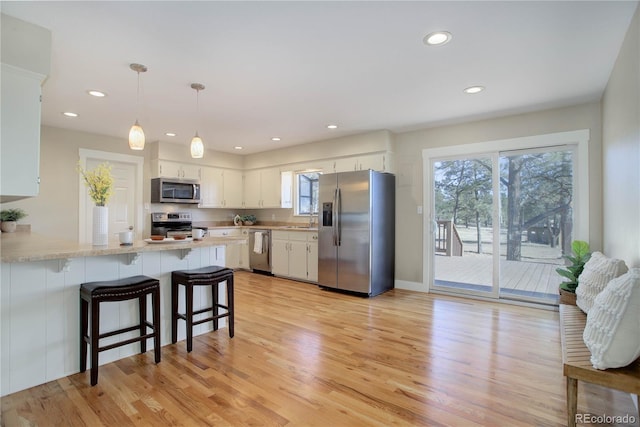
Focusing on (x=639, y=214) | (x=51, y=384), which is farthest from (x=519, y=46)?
(x=51, y=384)

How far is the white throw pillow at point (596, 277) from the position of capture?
2.12m

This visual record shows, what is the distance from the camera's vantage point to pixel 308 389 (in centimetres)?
210

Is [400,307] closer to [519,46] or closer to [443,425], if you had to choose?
[443,425]

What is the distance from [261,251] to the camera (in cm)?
593

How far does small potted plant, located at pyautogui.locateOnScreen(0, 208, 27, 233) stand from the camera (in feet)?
12.7

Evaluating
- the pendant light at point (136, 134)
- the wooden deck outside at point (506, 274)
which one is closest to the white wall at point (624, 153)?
the wooden deck outside at point (506, 274)

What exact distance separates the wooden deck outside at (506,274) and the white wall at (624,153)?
893 millimetres

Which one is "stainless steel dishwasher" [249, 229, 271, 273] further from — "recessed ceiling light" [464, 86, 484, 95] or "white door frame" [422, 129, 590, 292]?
"recessed ceiling light" [464, 86, 484, 95]

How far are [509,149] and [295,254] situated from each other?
347 centimetres

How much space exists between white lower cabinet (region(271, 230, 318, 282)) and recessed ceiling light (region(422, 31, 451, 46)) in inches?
134

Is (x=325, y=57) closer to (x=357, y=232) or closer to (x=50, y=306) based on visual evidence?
(x=357, y=232)

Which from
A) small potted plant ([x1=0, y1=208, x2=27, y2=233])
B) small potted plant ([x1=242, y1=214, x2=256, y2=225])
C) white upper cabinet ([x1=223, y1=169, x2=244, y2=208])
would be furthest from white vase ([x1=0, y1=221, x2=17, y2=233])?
small potted plant ([x1=242, y1=214, x2=256, y2=225])

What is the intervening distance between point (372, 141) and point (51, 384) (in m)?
4.37

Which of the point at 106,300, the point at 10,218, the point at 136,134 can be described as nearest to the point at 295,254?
the point at 136,134
